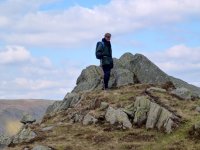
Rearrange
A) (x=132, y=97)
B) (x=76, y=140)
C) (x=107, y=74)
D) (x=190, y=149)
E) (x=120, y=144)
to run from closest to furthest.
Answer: (x=190, y=149), (x=120, y=144), (x=76, y=140), (x=132, y=97), (x=107, y=74)

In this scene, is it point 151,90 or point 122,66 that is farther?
point 122,66

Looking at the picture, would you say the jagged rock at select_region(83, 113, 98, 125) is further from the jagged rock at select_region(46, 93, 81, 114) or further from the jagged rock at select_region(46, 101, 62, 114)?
the jagged rock at select_region(46, 101, 62, 114)

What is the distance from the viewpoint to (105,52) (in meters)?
31.9

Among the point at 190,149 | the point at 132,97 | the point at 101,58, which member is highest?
the point at 101,58

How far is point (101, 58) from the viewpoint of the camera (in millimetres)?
32125

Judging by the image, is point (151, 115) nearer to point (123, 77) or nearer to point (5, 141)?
point (5, 141)

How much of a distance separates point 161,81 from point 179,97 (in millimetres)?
6946

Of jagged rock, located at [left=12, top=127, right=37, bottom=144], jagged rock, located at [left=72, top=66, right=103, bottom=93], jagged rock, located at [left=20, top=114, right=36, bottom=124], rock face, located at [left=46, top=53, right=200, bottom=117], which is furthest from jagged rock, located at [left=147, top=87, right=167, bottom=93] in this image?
jagged rock, located at [left=20, top=114, right=36, bottom=124]

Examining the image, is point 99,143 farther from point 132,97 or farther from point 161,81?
point 161,81

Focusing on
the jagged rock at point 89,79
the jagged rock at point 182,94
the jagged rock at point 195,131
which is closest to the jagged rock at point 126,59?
the jagged rock at point 89,79

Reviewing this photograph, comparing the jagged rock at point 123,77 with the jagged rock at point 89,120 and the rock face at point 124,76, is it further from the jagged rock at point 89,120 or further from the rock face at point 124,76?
the jagged rock at point 89,120

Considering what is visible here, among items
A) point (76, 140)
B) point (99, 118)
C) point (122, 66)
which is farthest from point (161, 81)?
point (76, 140)

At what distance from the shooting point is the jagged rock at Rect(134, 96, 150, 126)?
26906 mm

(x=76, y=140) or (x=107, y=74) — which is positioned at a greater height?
(x=107, y=74)
